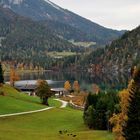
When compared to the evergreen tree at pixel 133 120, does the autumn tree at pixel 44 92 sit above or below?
below

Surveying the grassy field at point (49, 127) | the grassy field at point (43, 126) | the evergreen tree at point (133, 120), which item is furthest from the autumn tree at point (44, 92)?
the evergreen tree at point (133, 120)

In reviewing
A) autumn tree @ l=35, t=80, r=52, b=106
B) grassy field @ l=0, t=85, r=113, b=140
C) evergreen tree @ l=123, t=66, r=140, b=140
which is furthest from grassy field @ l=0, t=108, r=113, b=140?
autumn tree @ l=35, t=80, r=52, b=106

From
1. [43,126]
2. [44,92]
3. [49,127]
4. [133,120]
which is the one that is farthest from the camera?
[44,92]

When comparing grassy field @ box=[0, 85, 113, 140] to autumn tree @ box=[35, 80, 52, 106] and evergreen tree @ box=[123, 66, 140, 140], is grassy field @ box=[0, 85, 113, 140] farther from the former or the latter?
autumn tree @ box=[35, 80, 52, 106]

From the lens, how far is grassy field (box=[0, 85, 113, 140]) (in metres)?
77.9

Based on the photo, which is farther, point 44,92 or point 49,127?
point 44,92

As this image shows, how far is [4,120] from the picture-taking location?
102312 mm

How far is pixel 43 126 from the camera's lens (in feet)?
335

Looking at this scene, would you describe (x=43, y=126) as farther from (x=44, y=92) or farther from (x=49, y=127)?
(x=44, y=92)

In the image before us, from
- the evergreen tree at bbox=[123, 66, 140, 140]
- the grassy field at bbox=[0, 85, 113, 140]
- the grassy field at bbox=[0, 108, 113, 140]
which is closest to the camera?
the evergreen tree at bbox=[123, 66, 140, 140]

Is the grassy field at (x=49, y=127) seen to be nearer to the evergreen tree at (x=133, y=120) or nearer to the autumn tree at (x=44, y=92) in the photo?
the evergreen tree at (x=133, y=120)

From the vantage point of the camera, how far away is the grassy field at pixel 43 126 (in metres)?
77.9

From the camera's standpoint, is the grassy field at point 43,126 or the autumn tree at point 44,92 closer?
the grassy field at point 43,126

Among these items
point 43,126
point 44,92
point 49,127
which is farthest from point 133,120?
point 44,92
